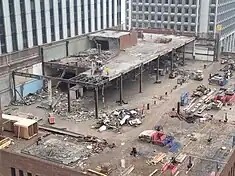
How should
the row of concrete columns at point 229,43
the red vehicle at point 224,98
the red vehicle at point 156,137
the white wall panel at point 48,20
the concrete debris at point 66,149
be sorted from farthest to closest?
the row of concrete columns at point 229,43
the white wall panel at point 48,20
the red vehicle at point 224,98
the red vehicle at point 156,137
the concrete debris at point 66,149

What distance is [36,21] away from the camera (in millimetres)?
68875

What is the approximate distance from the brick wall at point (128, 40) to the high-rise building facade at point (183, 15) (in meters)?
60.6

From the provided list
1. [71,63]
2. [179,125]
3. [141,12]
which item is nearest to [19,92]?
[71,63]

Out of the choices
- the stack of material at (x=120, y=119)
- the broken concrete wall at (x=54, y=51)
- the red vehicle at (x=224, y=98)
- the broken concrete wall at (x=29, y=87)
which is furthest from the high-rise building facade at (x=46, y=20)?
the red vehicle at (x=224, y=98)

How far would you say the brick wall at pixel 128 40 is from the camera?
75875mm

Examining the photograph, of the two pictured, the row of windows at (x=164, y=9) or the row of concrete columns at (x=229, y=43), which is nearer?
the row of windows at (x=164, y=9)

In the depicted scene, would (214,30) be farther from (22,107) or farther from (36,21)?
(22,107)

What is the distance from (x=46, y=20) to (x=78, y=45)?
28.2 ft

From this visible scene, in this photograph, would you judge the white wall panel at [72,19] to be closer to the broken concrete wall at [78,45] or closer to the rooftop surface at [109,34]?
the broken concrete wall at [78,45]

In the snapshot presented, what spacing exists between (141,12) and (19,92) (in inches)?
3553

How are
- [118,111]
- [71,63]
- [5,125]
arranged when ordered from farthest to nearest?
1. [71,63]
2. [118,111]
3. [5,125]

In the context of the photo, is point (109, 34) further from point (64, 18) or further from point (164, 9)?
point (164, 9)

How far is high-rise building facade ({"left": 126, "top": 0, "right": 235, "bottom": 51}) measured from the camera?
134625 mm

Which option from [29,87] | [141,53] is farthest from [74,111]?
[141,53]
